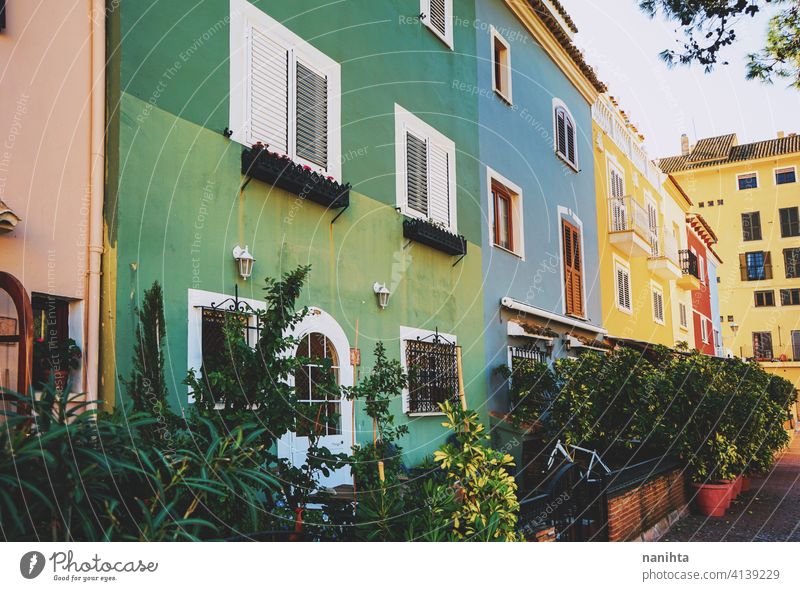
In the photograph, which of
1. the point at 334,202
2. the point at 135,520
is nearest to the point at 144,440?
the point at 135,520

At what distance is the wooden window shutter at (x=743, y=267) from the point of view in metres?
6.46

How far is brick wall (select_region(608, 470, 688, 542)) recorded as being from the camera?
233 inches

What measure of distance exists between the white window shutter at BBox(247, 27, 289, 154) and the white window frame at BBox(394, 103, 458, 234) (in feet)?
5.96

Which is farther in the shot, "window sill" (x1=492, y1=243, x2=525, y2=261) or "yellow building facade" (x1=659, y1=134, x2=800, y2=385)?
"window sill" (x1=492, y1=243, x2=525, y2=261)

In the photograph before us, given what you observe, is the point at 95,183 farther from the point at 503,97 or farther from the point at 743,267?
the point at 503,97

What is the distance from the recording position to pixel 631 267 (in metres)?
16.1

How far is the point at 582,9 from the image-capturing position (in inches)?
220

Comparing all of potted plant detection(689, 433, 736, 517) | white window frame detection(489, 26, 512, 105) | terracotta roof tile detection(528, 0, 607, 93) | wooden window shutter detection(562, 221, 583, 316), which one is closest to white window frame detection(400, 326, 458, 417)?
potted plant detection(689, 433, 736, 517)

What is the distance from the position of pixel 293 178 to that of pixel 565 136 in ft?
26.6

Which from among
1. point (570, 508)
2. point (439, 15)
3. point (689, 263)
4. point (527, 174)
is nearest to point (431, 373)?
point (570, 508)

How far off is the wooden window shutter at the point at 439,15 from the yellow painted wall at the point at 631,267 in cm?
629

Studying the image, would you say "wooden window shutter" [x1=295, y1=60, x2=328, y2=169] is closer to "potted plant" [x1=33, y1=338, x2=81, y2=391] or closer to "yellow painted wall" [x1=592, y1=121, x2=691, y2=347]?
"potted plant" [x1=33, y1=338, x2=81, y2=391]

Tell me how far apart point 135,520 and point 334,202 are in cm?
394

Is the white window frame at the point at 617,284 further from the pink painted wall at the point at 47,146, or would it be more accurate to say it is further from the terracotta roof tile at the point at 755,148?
the pink painted wall at the point at 47,146
